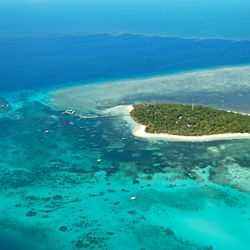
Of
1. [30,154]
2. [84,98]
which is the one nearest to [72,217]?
[30,154]

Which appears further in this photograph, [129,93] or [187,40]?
[187,40]

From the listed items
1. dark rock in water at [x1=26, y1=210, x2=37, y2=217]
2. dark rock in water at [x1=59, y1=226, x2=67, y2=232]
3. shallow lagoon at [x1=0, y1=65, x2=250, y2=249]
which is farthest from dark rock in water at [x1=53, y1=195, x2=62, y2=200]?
dark rock in water at [x1=59, y1=226, x2=67, y2=232]

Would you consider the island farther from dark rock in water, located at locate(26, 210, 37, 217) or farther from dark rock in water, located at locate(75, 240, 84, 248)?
dark rock in water, located at locate(75, 240, 84, 248)

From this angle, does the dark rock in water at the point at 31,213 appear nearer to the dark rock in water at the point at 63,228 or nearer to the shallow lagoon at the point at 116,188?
the shallow lagoon at the point at 116,188

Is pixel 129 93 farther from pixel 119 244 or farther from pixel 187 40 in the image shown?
pixel 187 40

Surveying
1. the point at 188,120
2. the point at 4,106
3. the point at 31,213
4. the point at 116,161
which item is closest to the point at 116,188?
the point at 116,161
